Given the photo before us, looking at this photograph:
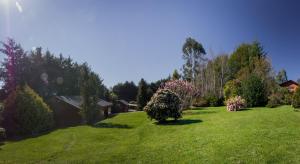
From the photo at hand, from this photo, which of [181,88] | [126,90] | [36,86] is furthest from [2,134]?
[126,90]

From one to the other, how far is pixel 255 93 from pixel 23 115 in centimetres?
2723

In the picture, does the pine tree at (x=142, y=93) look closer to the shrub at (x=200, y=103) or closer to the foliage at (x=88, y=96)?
the shrub at (x=200, y=103)

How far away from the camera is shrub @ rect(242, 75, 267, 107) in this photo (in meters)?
32.6

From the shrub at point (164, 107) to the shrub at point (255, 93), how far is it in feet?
Result: 38.2

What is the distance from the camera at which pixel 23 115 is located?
2841 cm

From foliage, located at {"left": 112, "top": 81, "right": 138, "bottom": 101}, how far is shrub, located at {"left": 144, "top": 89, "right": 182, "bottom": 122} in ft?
193

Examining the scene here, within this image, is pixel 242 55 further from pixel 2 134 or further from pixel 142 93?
pixel 2 134

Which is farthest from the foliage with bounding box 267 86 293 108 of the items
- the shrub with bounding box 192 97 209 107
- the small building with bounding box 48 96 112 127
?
the small building with bounding box 48 96 112 127

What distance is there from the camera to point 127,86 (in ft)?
278

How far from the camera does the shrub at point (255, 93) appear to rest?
3262cm

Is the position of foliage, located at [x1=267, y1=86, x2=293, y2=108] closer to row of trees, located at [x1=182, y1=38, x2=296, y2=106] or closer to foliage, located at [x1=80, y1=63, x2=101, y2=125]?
row of trees, located at [x1=182, y1=38, x2=296, y2=106]

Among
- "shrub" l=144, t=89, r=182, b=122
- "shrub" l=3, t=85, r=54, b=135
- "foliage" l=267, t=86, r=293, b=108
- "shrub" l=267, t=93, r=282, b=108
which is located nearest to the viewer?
"shrub" l=144, t=89, r=182, b=122

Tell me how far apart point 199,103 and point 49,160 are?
35454mm

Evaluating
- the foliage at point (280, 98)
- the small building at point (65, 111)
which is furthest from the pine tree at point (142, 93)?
the foliage at point (280, 98)
